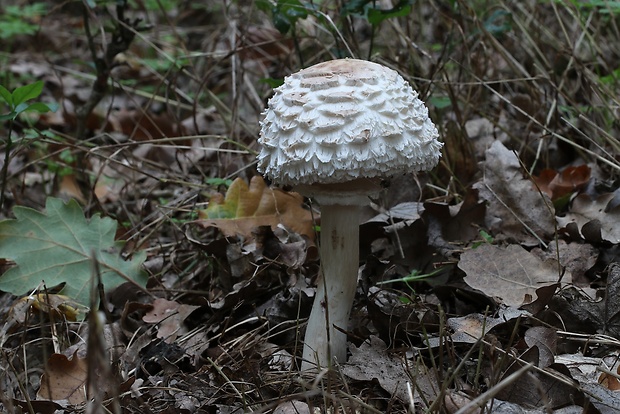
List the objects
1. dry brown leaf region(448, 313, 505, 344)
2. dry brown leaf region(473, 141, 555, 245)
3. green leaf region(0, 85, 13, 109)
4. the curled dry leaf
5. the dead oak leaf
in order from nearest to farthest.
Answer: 1. dry brown leaf region(448, 313, 505, 344)
2. the dead oak leaf
3. green leaf region(0, 85, 13, 109)
4. dry brown leaf region(473, 141, 555, 245)
5. the curled dry leaf

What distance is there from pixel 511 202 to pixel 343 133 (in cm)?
153

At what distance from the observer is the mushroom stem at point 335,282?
246 centimetres

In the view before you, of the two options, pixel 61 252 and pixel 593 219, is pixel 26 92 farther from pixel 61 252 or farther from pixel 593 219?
pixel 593 219

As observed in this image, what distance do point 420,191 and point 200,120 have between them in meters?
2.54

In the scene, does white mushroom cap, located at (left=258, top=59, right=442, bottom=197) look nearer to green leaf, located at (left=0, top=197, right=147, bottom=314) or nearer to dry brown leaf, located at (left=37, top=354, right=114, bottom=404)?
dry brown leaf, located at (left=37, top=354, right=114, bottom=404)

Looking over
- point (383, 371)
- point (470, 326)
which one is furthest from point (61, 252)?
point (470, 326)

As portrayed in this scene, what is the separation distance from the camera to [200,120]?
17.3ft

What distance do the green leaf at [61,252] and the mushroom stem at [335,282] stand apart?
108 cm

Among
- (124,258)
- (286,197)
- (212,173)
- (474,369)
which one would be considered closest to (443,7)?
(212,173)

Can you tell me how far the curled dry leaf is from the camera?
326 centimetres

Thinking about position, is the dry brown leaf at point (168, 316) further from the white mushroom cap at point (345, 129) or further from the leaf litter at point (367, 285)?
the white mushroom cap at point (345, 129)

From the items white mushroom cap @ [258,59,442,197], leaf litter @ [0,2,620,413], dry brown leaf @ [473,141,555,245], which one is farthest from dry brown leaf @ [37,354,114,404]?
dry brown leaf @ [473,141,555,245]

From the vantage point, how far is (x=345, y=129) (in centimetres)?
203

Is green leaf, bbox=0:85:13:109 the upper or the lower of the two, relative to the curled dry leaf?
upper
